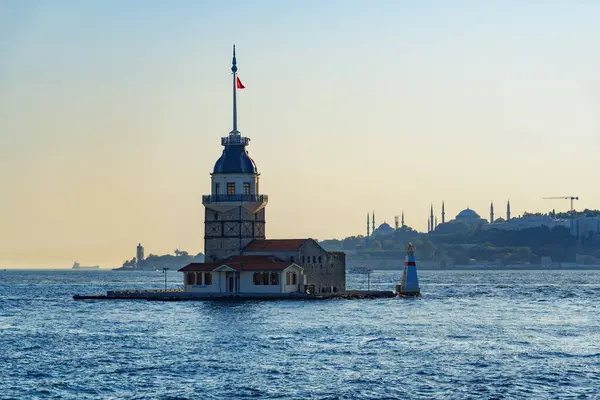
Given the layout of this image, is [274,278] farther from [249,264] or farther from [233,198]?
[233,198]

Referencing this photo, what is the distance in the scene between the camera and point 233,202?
12438 centimetres

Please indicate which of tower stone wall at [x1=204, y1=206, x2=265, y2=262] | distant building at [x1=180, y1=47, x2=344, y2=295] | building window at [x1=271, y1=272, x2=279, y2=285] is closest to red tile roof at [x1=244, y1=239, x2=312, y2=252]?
distant building at [x1=180, y1=47, x2=344, y2=295]

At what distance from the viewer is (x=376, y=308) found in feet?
358

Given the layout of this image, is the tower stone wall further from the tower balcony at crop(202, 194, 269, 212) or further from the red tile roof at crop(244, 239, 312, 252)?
the red tile roof at crop(244, 239, 312, 252)

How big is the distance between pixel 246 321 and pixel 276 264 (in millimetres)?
25691

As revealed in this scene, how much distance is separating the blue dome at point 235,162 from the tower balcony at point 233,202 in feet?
9.25

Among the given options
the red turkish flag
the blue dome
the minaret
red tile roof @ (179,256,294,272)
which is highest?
the red turkish flag

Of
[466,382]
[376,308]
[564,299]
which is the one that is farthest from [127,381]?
[564,299]

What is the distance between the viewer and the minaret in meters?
124

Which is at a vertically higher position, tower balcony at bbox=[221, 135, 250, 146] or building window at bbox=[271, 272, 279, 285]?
tower balcony at bbox=[221, 135, 250, 146]

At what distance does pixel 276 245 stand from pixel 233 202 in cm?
729

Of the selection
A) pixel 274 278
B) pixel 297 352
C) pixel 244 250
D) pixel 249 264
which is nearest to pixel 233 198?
pixel 244 250

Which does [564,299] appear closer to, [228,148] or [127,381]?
[228,148]

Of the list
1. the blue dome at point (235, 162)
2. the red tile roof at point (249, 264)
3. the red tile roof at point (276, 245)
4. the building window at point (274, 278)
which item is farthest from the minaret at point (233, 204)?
the building window at point (274, 278)
